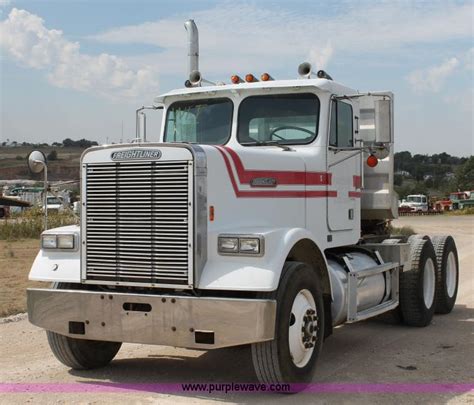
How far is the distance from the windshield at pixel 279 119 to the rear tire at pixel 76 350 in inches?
98.5

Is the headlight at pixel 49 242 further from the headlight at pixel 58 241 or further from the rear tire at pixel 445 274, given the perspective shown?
the rear tire at pixel 445 274

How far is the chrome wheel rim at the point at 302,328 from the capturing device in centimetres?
589

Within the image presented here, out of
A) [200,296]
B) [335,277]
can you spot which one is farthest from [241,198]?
[335,277]

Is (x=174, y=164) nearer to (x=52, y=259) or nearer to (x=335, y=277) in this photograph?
(x=52, y=259)

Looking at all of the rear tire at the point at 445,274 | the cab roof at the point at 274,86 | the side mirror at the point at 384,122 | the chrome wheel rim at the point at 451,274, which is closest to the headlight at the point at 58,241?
the cab roof at the point at 274,86

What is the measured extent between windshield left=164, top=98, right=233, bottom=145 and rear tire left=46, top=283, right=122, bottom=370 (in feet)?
7.43

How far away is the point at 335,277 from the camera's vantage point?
704cm

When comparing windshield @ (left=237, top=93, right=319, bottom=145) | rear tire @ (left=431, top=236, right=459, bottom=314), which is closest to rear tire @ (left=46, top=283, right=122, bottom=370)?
windshield @ (left=237, top=93, right=319, bottom=145)

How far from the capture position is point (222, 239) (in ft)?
18.7

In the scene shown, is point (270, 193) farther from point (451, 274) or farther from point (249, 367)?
point (451, 274)

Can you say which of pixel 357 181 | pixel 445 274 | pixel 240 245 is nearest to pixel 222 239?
pixel 240 245

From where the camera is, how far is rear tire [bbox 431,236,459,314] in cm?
1004

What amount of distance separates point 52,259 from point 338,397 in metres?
2.88

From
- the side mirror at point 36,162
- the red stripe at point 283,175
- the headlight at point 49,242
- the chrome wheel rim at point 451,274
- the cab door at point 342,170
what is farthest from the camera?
the chrome wheel rim at point 451,274
